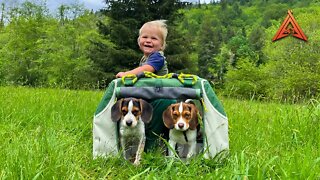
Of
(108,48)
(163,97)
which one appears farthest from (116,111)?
(108,48)

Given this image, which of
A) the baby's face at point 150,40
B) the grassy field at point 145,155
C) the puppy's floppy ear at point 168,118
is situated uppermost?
the baby's face at point 150,40

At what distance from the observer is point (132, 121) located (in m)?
3.27

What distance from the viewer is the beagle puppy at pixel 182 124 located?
10.6ft

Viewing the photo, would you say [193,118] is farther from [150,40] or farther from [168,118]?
[150,40]

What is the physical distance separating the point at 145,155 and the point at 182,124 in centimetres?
40

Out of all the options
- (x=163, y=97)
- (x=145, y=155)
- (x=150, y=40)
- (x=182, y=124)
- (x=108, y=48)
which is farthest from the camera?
(x=108, y=48)

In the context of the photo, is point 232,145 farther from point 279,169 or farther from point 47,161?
point 47,161

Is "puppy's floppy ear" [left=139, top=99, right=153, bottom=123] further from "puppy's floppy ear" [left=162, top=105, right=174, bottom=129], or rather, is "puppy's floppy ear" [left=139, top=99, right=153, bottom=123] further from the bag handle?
the bag handle

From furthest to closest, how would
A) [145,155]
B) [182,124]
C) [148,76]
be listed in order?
[148,76], [145,155], [182,124]

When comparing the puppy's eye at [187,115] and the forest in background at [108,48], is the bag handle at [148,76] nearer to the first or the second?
the puppy's eye at [187,115]

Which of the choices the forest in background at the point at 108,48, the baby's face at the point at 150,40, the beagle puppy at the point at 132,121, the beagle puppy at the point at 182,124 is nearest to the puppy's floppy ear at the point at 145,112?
the beagle puppy at the point at 132,121

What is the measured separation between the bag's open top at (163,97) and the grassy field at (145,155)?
17cm

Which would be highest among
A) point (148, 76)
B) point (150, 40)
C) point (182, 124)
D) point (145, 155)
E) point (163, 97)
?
point (150, 40)

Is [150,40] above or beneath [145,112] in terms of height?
above
